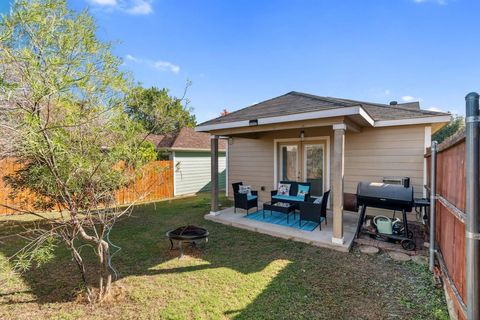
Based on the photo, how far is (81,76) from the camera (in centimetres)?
233

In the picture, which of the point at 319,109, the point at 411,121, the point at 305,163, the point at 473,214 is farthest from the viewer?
the point at 305,163

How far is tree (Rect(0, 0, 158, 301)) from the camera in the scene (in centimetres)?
200

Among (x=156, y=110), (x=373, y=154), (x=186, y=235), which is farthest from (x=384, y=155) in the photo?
(x=156, y=110)

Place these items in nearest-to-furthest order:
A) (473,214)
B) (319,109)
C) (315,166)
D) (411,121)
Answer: (473,214) < (319,109) < (411,121) < (315,166)

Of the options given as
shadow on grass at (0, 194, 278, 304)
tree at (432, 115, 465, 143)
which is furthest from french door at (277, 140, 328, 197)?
tree at (432, 115, 465, 143)

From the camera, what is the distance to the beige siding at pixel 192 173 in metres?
11.8

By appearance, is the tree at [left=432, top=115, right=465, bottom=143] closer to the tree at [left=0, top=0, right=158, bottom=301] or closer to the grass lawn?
the grass lawn

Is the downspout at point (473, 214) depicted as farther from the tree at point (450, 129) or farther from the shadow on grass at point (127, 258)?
the tree at point (450, 129)

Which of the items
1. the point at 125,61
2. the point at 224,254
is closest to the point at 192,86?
the point at 125,61

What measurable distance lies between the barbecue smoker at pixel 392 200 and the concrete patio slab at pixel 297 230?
2.17ft

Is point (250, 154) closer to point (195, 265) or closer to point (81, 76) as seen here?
point (195, 265)

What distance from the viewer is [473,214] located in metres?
1.59

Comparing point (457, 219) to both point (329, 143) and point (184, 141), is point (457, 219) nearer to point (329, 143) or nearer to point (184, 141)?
point (329, 143)

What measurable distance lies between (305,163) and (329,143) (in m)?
1.05
